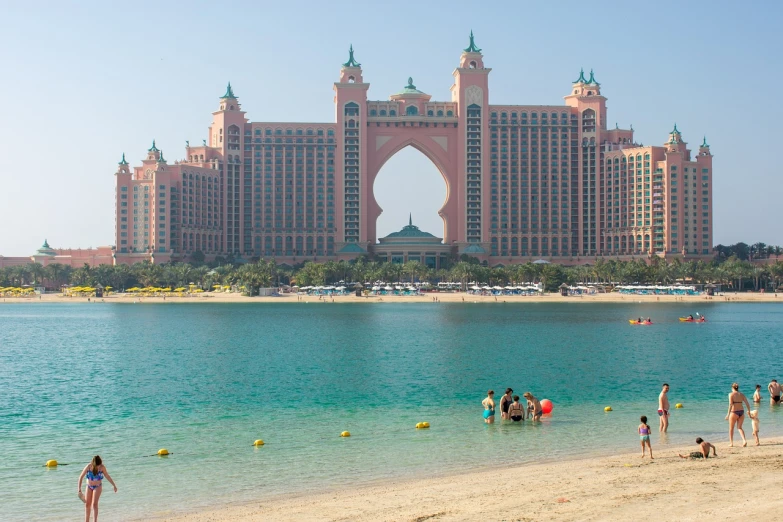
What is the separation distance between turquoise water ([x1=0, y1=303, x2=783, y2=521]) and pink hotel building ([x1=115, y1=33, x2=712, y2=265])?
96.5 metres


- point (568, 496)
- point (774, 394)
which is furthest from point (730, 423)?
point (774, 394)

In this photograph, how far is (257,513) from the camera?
68.3ft

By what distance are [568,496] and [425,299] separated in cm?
12314

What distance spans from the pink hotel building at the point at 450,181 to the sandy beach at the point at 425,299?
29.2 meters

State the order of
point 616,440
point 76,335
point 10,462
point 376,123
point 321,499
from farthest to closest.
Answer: point 376,123, point 76,335, point 616,440, point 10,462, point 321,499

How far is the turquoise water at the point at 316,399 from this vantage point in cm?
2533

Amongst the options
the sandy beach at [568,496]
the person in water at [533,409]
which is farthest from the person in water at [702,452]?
the person in water at [533,409]

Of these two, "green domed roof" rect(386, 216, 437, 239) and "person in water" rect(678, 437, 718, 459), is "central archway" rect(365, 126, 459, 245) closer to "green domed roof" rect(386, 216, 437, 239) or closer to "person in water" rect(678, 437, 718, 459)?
"green domed roof" rect(386, 216, 437, 239)

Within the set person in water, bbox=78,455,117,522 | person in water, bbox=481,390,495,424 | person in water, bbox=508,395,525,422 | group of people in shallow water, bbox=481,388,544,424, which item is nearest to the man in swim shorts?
group of people in shallow water, bbox=481,388,544,424

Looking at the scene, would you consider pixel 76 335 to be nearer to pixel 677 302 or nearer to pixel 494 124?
pixel 677 302

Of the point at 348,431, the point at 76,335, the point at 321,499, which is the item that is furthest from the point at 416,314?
the point at 321,499

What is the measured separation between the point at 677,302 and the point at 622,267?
2628 cm

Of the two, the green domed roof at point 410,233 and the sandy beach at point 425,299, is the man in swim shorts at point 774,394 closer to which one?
the sandy beach at point 425,299

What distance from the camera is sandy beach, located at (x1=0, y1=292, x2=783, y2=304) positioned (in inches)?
5595
